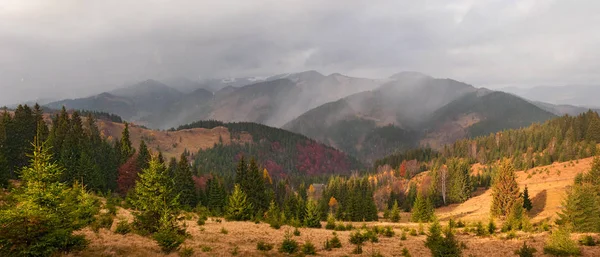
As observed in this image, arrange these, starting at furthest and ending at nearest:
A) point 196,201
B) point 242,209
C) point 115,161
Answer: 1. point 115,161
2. point 196,201
3. point 242,209

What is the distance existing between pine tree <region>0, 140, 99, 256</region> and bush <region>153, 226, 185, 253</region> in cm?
459

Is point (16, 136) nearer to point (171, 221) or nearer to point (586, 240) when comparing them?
point (171, 221)

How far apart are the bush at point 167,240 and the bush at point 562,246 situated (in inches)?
1204

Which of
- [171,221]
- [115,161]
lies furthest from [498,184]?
[115,161]

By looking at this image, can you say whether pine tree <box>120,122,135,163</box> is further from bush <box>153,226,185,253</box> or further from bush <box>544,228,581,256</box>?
bush <box>544,228,581,256</box>

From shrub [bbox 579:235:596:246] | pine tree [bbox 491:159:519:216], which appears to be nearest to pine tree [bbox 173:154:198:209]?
shrub [bbox 579:235:596:246]

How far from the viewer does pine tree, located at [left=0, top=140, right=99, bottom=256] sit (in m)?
16.1

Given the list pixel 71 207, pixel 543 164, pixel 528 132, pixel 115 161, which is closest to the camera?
pixel 71 207

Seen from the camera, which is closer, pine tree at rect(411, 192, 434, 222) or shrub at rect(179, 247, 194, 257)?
shrub at rect(179, 247, 194, 257)

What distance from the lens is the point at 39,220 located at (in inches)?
657

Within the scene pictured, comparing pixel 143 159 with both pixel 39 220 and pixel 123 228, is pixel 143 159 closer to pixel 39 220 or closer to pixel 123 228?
pixel 123 228

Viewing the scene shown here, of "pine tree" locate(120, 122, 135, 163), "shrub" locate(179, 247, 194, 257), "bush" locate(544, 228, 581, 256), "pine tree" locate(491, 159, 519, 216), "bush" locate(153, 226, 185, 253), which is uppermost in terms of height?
"pine tree" locate(120, 122, 135, 163)

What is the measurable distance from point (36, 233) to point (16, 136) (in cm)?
7244

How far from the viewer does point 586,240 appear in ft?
92.0
